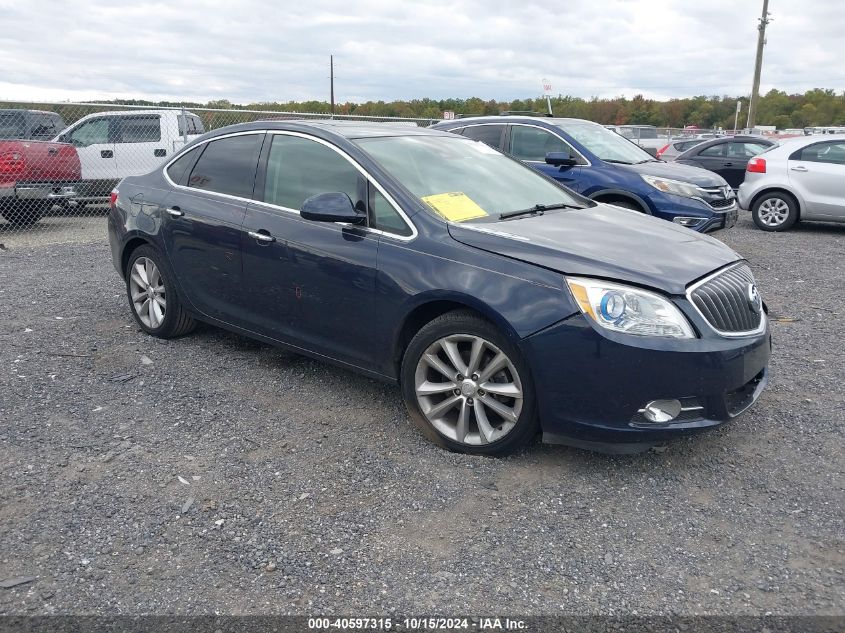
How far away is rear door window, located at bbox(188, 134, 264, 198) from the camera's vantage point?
186 inches

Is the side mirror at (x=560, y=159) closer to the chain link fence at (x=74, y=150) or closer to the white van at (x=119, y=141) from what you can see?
the chain link fence at (x=74, y=150)

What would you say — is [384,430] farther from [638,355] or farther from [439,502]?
[638,355]

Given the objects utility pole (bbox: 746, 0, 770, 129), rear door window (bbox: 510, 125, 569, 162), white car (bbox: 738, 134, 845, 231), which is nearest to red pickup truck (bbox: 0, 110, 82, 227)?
rear door window (bbox: 510, 125, 569, 162)

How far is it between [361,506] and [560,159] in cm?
621

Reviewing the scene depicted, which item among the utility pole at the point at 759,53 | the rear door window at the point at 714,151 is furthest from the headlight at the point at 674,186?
→ the utility pole at the point at 759,53

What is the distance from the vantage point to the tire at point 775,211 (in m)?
11.4

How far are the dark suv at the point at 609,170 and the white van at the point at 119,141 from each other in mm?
6149

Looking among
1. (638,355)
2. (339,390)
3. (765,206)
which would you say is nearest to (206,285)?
(339,390)

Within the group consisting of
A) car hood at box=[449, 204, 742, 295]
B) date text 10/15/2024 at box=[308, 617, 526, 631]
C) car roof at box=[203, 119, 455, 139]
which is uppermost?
car roof at box=[203, 119, 455, 139]

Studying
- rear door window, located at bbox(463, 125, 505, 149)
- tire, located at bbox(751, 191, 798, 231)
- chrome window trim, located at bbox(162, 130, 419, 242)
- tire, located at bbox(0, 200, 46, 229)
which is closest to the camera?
chrome window trim, located at bbox(162, 130, 419, 242)

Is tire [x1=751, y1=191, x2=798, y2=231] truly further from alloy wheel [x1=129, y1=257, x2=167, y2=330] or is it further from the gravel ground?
alloy wheel [x1=129, y1=257, x2=167, y2=330]

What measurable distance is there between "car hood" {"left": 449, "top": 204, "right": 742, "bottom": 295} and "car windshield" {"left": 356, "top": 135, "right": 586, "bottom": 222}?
21 cm

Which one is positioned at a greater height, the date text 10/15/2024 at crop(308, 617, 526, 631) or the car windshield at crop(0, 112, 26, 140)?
the car windshield at crop(0, 112, 26, 140)

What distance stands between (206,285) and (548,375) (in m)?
2.62
